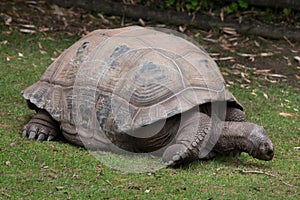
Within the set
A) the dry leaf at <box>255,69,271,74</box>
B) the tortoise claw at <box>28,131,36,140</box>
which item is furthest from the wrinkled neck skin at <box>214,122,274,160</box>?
the dry leaf at <box>255,69,271,74</box>

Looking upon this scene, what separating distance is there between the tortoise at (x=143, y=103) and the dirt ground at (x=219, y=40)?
9.00ft

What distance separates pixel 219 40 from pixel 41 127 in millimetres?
4696

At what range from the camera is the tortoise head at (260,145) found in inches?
213

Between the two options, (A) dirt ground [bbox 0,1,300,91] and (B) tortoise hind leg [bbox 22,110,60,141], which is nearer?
(B) tortoise hind leg [bbox 22,110,60,141]

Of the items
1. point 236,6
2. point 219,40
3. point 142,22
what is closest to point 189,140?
point 219,40

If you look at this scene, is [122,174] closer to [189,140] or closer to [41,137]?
[189,140]

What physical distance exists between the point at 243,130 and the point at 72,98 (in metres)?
1.52

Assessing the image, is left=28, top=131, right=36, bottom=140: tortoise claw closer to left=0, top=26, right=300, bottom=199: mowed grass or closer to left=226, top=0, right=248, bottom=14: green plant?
left=0, top=26, right=300, bottom=199: mowed grass

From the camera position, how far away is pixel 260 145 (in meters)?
5.43

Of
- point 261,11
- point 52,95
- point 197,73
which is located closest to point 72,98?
point 52,95

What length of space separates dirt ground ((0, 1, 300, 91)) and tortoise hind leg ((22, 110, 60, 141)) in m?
3.02

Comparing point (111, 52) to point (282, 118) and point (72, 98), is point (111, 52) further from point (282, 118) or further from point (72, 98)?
point (282, 118)

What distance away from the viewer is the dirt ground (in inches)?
355

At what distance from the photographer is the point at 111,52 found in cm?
588
